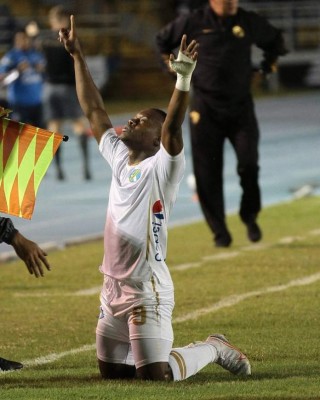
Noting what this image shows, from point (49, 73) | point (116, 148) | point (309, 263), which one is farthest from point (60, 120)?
point (116, 148)

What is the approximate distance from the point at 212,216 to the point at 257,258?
3.12 ft

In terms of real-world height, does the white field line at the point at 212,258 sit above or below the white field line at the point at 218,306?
below

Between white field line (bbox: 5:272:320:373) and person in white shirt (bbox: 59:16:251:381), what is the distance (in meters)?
0.84

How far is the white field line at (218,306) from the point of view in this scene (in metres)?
8.48

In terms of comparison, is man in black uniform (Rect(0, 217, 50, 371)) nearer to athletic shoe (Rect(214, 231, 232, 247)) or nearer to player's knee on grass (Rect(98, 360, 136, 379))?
player's knee on grass (Rect(98, 360, 136, 379))

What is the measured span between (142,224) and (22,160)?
0.72 m

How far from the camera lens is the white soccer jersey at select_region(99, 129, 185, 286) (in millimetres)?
7625

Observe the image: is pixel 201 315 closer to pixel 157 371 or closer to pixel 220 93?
pixel 157 371

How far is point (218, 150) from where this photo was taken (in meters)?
13.9

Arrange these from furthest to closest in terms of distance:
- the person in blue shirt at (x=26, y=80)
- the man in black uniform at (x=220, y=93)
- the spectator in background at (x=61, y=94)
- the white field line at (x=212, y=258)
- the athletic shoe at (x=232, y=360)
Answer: the person in blue shirt at (x=26, y=80)
the spectator in background at (x=61, y=94)
the man in black uniform at (x=220, y=93)
the white field line at (x=212, y=258)
the athletic shoe at (x=232, y=360)

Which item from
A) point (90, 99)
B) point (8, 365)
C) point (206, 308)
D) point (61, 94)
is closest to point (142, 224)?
point (90, 99)

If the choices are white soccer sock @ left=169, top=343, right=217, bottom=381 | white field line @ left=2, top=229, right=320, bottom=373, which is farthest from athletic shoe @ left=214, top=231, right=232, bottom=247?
white soccer sock @ left=169, top=343, right=217, bottom=381

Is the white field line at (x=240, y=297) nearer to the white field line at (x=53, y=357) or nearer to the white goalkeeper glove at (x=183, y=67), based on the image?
the white field line at (x=53, y=357)

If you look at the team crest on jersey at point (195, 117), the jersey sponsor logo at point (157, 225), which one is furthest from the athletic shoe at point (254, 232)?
the jersey sponsor logo at point (157, 225)
